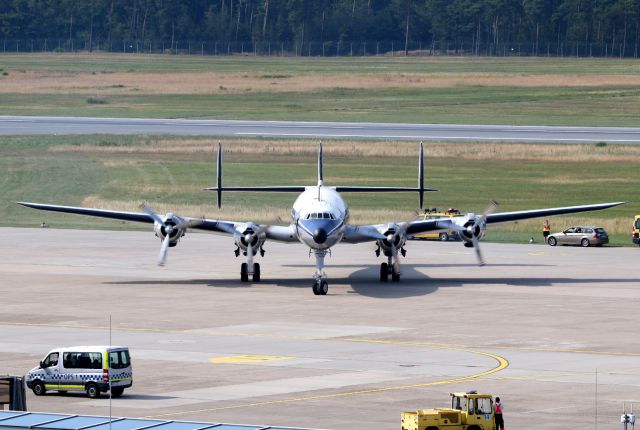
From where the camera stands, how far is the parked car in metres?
88.4

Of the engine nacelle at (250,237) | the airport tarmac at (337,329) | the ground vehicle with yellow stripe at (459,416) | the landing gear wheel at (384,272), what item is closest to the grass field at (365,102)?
the airport tarmac at (337,329)

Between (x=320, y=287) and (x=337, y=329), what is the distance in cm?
959

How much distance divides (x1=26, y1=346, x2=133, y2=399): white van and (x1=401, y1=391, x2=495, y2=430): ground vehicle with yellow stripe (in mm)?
10314

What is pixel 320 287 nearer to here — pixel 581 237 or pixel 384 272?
pixel 384 272

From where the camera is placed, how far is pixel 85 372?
4009 cm

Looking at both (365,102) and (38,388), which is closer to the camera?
(38,388)

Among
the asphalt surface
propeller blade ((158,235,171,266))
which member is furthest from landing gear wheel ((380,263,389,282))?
the asphalt surface

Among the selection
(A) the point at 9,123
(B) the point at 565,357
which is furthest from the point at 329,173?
(B) the point at 565,357

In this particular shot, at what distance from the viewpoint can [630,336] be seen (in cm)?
5153

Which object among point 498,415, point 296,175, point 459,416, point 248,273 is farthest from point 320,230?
point 296,175

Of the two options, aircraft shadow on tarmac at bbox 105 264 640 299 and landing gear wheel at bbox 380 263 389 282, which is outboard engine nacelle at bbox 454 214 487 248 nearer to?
aircraft shadow on tarmac at bbox 105 264 640 299

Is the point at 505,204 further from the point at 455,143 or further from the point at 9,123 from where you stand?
the point at 9,123

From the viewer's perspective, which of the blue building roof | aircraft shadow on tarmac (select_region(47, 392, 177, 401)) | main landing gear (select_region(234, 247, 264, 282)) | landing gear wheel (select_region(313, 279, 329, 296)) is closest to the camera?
the blue building roof

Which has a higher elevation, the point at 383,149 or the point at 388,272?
the point at 383,149
